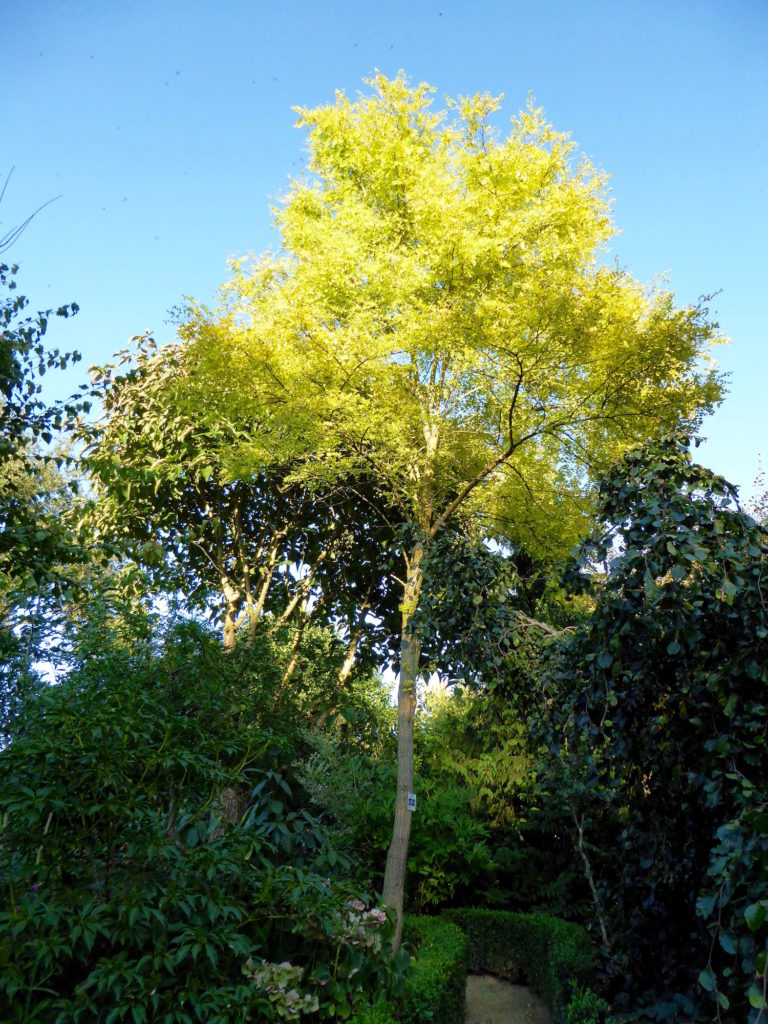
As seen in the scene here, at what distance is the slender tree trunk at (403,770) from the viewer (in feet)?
24.7

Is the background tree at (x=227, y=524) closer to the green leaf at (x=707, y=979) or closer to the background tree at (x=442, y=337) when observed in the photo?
the background tree at (x=442, y=337)

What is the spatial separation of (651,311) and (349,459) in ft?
12.1

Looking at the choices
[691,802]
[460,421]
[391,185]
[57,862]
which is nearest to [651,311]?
[460,421]

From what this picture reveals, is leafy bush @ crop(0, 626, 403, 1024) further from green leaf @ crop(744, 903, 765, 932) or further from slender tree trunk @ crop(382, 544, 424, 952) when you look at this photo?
slender tree trunk @ crop(382, 544, 424, 952)

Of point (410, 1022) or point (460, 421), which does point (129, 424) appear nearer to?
point (460, 421)

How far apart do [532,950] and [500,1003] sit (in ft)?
2.02

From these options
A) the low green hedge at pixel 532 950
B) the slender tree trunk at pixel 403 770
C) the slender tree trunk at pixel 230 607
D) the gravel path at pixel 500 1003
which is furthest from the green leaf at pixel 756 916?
the slender tree trunk at pixel 230 607

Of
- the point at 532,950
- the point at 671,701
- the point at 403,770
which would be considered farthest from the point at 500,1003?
the point at 671,701

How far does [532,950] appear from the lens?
8117mm

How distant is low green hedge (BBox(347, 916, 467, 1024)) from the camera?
4621 mm

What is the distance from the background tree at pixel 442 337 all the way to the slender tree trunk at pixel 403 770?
0.02m

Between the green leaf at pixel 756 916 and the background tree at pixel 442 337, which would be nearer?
the green leaf at pixel 756 916

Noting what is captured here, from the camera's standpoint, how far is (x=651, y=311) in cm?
829

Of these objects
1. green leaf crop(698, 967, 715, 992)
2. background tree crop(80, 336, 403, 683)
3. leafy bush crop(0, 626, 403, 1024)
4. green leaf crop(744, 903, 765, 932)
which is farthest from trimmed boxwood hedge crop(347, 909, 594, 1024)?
background tree crop(80, 336, 403, 683)
